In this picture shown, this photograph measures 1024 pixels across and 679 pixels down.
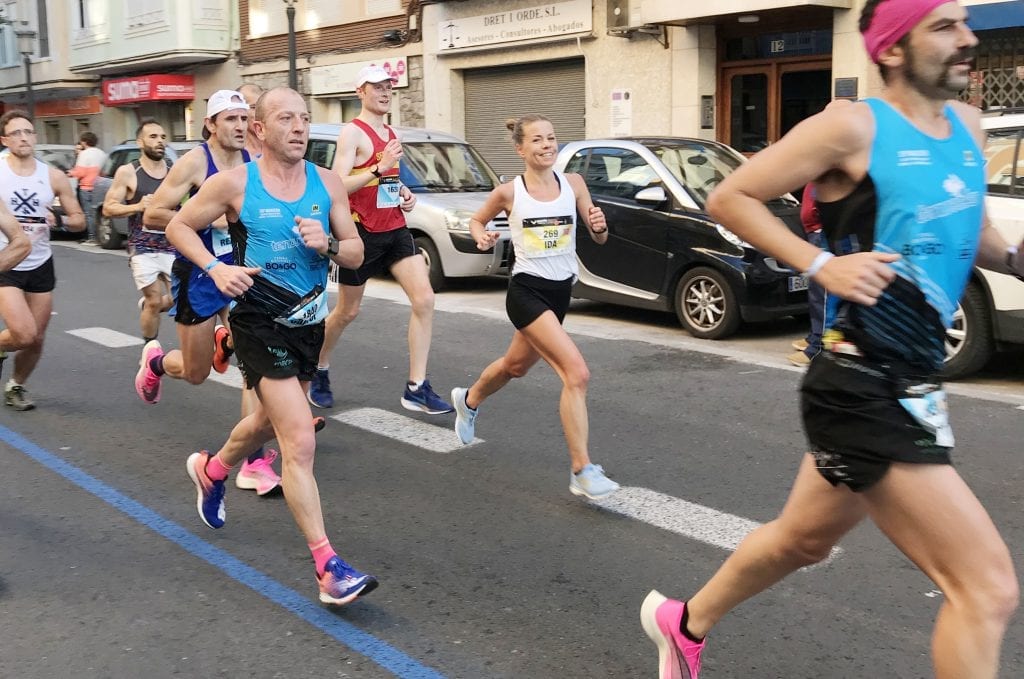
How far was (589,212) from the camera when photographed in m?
5.36

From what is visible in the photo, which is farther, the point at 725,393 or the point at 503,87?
the point at 503,87

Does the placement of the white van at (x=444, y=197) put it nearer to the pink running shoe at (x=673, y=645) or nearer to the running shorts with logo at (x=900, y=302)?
the pink running shoe at (x=673, y=645)

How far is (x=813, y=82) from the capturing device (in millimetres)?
15953

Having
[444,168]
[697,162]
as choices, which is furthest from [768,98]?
[697,162]

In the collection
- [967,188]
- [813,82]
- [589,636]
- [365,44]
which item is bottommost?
[589,636]

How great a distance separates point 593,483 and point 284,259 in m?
1.84

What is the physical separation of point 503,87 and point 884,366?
1894 centimetres

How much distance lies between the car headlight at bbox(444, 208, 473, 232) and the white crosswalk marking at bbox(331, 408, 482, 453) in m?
5.35

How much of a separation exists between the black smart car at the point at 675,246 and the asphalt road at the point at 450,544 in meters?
1.23

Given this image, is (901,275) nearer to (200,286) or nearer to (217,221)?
(217,221)

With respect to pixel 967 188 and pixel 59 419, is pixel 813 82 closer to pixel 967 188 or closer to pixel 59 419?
pixel 59 419

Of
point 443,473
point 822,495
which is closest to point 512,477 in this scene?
point 443,473

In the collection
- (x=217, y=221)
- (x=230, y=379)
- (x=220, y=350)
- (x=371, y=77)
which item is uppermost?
(x=371, y=77)

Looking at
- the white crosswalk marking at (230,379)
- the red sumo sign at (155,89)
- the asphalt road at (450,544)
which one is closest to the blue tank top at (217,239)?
the asphalt road at (450,544)
